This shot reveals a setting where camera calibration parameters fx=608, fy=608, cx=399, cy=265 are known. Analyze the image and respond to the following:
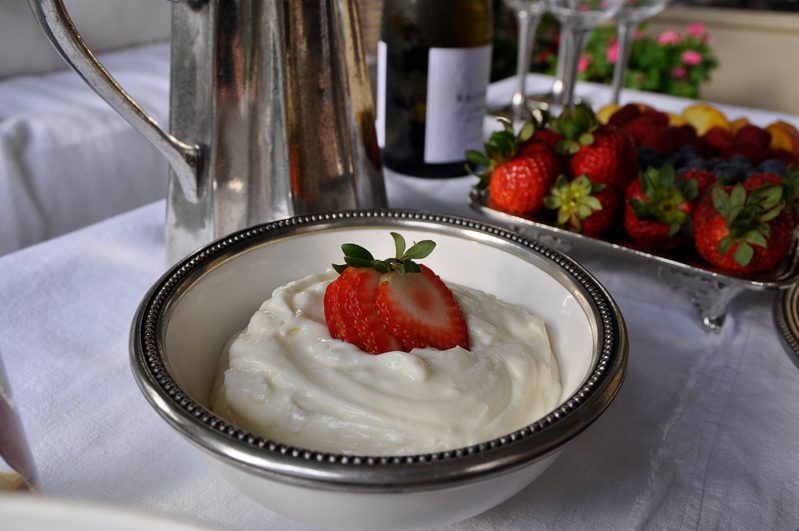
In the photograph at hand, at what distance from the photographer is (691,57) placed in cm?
205

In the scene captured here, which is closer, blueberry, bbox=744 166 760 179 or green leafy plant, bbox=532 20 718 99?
blueberry, bbox=744 166 760 179

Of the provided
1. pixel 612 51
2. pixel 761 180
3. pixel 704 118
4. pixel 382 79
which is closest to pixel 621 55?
pixel 704 118

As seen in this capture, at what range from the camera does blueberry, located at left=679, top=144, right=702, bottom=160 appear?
603mm

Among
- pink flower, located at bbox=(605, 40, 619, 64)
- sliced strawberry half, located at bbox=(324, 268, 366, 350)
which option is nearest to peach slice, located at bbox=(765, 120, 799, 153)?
sliced strawberry half, located at bbox=(324, 268, 366, 350)

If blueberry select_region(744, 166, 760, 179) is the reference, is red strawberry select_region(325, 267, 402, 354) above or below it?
below

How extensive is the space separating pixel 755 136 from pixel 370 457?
23.9 inches

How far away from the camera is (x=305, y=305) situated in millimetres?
368

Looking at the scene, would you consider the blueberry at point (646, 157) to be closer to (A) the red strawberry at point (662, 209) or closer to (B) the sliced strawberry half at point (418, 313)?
(A) the red strawberry at point (662, 209)

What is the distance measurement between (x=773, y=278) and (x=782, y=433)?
0.40 ft

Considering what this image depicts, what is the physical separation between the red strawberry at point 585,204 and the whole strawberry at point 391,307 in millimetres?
207

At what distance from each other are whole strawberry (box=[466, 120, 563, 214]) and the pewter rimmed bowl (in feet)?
0.44

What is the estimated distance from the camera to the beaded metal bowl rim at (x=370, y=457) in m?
0.22

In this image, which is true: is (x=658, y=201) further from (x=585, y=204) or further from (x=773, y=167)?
(x=773, y=167)

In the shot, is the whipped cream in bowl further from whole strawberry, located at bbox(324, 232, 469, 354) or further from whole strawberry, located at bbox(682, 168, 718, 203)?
whole strawberry, located at bbox(682, 168, 718, 203)
